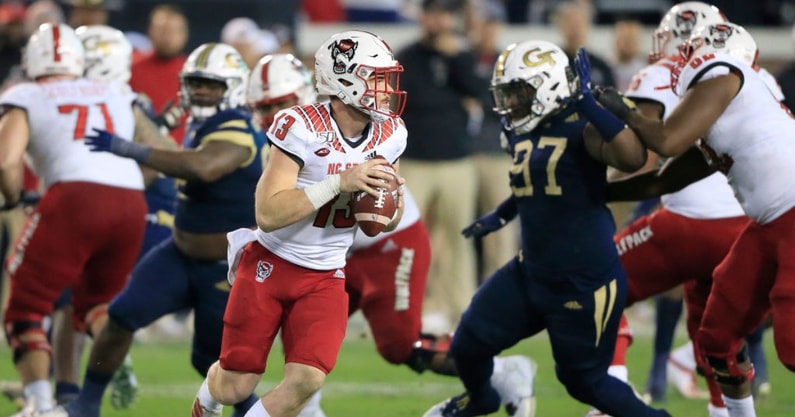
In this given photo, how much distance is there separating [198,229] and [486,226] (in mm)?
1316

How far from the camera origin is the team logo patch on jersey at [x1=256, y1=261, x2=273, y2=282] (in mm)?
5383

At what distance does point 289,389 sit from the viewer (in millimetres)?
5203

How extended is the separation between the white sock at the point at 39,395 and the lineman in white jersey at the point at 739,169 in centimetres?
309

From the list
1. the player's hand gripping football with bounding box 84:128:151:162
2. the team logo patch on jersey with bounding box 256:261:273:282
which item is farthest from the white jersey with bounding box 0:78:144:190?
the team logo patch on jersey with bounding box 256:261:273:282

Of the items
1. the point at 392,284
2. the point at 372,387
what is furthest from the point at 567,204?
the point at 372,387

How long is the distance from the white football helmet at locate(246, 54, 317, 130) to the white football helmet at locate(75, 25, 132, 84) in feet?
3.70

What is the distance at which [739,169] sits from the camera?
19.3ft

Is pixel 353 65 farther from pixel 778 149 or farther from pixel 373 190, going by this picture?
pixel 778 149

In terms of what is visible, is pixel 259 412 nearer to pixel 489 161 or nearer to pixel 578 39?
pixel 578 39

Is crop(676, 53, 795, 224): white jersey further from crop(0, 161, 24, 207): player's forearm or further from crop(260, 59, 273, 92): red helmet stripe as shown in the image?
crop(0, 161, 24, 207): player's forearm

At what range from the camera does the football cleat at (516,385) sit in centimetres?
660

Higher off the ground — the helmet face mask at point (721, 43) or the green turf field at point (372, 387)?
the helmet face mask at point (721, 43)

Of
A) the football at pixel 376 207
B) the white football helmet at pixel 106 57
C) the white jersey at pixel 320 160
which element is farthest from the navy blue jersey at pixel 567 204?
the white football helmet at pixel 106 57

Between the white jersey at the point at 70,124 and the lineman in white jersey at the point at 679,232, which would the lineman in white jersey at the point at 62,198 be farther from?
the lineman in white jersey at the point at 679,232
